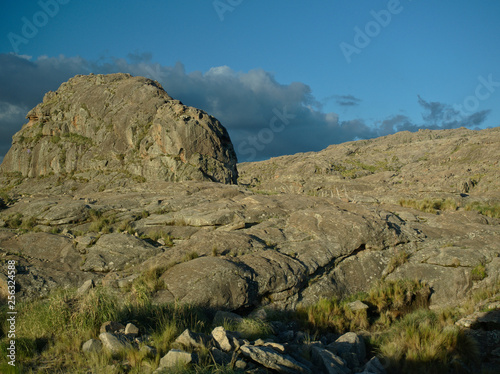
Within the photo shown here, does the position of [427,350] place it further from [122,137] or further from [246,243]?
[122,137]

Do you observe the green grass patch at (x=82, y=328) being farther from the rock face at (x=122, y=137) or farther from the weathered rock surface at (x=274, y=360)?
the rock face at (x=122, y=137)

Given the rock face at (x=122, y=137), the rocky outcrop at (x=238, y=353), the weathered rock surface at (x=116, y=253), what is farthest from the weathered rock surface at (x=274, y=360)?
the rock face at (x=122, y=137)

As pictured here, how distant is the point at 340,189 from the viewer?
29.5m

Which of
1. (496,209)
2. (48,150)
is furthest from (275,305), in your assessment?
(48,150)

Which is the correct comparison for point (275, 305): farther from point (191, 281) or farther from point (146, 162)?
point (146, 162)

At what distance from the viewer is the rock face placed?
88.4ft

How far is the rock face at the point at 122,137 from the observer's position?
2695 centimetres

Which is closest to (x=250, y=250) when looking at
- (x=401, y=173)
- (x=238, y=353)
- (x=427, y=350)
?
(x=238, y=353)

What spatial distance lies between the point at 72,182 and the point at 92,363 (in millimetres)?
25735

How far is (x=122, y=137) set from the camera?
29047 mm

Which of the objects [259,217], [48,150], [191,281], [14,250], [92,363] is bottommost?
[92,363]
